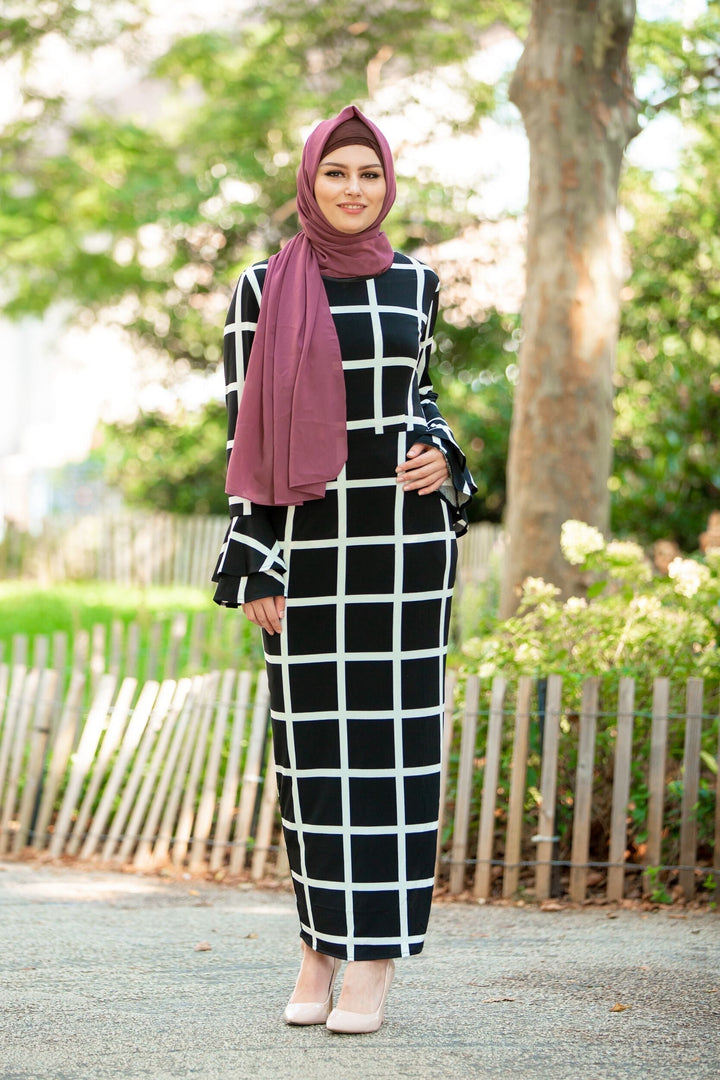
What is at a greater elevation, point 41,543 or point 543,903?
point 41,543

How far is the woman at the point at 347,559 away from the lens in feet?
8.61

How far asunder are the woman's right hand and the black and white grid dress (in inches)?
0.8

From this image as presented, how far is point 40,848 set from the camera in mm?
5414

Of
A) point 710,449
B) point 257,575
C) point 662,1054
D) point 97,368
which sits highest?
point 97,368

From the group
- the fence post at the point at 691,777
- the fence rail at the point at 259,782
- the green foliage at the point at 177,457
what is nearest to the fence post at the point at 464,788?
the fence rail at the point at 259,782

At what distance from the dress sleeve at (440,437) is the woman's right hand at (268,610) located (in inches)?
16.8

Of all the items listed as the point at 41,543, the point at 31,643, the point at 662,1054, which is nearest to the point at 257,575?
the point at 662,1054

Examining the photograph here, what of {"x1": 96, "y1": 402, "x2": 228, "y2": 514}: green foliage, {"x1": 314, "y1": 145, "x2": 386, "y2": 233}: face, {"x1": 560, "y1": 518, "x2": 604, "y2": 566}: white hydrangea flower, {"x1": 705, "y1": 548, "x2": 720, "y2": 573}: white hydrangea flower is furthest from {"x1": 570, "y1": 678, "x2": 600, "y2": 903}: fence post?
{"x1": 96, "y1": 402, "x2": 228, "y2": 514}: green foliage

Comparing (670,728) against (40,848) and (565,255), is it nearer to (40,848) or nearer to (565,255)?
(565,255)

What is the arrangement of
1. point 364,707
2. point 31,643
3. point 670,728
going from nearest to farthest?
point 364,707, point 670,728, point 31,643

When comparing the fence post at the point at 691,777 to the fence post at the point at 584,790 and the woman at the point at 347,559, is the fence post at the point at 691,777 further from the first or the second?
the woman at the point at 347,559

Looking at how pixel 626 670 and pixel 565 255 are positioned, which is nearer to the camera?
pixel 626 670

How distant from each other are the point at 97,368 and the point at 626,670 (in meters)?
24.3

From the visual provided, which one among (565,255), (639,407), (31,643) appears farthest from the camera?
(639,407)
